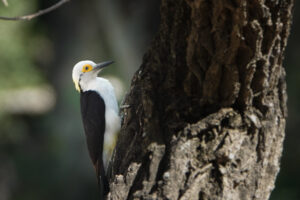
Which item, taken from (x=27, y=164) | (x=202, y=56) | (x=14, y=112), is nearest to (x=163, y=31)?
(x=202, y=56)

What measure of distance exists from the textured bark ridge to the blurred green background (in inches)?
341

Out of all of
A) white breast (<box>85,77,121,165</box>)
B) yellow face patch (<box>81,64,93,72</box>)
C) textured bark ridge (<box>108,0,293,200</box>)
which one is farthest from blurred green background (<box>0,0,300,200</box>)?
textured bark ridge (<box>108,0,293,200</box>)

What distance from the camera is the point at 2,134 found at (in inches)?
683

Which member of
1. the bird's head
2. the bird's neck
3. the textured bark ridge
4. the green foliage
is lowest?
the textured bark ridge

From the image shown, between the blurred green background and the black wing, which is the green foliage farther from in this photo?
the black wing

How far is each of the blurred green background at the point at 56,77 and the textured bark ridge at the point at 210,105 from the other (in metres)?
8.67

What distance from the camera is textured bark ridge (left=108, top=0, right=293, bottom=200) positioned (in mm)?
3604

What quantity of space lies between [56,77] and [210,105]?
12.7m

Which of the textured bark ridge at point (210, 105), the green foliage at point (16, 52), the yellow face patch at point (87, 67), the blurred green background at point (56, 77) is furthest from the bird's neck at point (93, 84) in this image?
the green foliage at point (16, 52)

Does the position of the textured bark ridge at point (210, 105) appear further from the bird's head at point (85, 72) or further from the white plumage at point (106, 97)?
the bird's head at point (85, 72)

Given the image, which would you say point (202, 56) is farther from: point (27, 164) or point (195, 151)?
point (27, 164)

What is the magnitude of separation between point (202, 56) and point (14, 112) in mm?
15959

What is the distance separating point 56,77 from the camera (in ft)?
53.3

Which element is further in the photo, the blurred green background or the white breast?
the blurred green background
